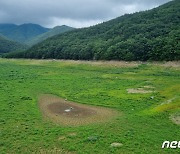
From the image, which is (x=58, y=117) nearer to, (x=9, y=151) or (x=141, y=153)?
(x=9, y=151)

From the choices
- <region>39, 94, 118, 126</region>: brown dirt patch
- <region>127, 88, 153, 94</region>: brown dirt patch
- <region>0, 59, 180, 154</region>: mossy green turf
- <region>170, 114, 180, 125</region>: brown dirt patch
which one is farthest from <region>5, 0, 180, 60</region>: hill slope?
<region>170, 114, 180, 125</region>: brown dirt patch

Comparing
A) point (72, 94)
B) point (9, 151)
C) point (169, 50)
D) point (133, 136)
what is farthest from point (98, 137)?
point (169, 50)

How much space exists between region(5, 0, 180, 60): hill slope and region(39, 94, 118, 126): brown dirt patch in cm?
6340

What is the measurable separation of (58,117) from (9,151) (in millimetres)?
11183

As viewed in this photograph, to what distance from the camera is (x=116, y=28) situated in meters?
166

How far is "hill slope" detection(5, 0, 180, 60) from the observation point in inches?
4230

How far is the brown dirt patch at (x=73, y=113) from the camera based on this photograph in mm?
34281

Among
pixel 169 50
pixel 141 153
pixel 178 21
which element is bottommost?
pixel 141 153

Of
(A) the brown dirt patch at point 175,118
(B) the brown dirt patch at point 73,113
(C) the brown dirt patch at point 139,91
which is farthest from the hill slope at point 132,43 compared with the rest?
(A) the brown dirt patch at point 175,118

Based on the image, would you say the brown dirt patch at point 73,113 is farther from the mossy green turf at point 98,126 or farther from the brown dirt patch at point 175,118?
the brown dirt patch at point 175,118

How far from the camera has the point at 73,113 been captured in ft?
124

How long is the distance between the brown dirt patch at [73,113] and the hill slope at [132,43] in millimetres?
63400

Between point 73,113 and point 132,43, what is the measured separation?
A: 8445cm

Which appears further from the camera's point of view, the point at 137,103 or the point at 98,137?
the point at 137,103
